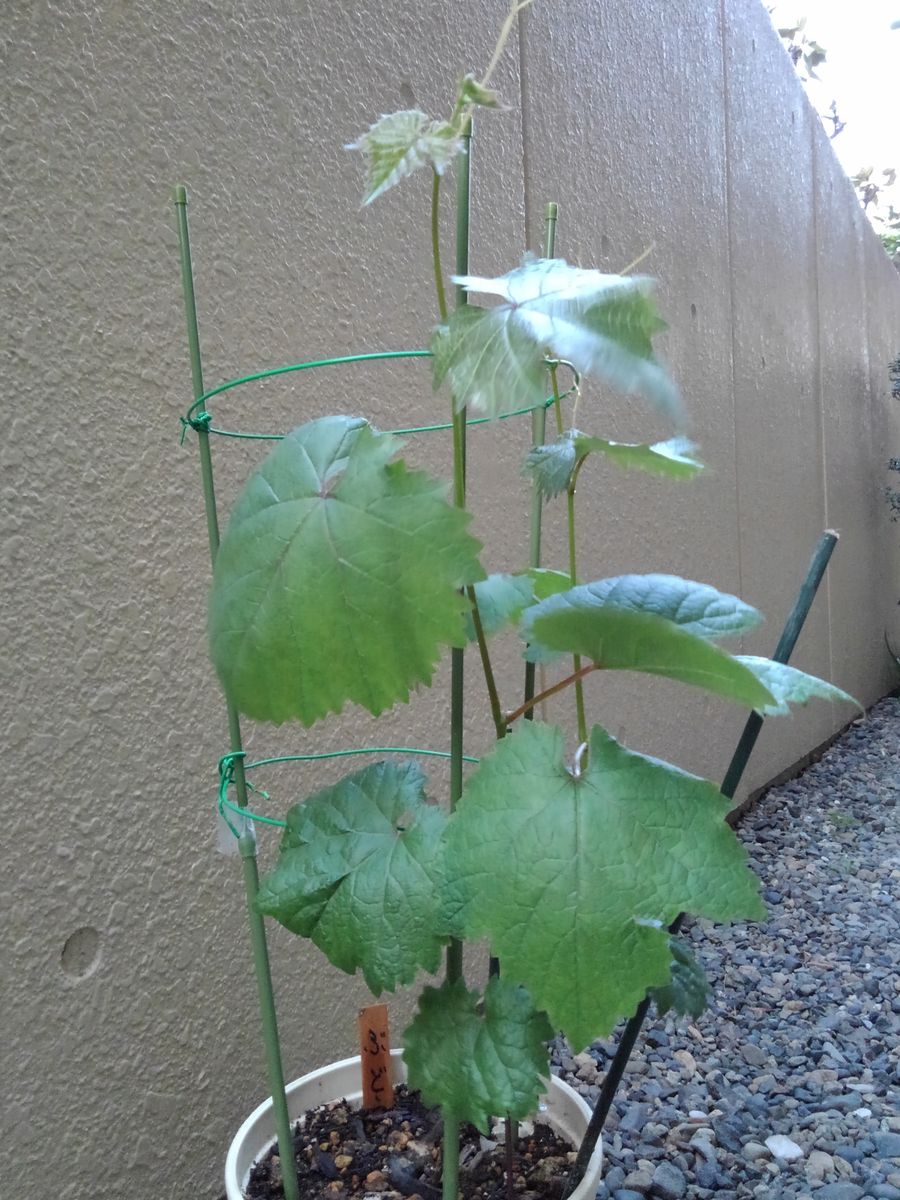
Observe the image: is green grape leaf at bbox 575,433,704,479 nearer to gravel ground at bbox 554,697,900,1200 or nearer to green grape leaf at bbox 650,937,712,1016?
green grape leaf at bbox 650,937,712,1016

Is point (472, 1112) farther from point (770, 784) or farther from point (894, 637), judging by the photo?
point (894, 637)

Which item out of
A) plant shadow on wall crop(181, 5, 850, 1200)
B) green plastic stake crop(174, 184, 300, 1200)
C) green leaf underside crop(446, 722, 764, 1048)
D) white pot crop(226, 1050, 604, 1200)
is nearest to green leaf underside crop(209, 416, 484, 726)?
plant shadow on wall crop(181, 5, 850, 1200)

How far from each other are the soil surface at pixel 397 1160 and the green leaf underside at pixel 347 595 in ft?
1.85

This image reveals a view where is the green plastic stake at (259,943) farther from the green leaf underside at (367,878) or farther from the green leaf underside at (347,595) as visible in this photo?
the green leaf underside at (347,595)

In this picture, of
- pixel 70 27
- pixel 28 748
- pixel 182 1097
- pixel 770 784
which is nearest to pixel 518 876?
pixel 28 748

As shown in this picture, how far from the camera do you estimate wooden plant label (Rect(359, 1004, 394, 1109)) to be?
921 millimetres

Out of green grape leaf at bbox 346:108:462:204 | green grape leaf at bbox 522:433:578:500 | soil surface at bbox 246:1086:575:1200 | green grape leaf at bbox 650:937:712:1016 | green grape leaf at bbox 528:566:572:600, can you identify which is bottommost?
soil surface at bbox 246:1086:575:1200

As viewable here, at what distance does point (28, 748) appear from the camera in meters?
0.90

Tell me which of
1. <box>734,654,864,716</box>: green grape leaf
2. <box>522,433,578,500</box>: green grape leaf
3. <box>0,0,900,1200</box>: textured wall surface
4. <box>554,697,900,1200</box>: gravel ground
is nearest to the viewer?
<box>734,654,864,716</box>: green grape leaf

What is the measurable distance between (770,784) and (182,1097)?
2.62 m

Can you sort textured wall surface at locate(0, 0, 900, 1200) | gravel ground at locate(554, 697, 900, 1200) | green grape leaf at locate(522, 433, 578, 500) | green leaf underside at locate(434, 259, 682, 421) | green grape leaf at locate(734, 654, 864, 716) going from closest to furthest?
green leaf underside at locate(434, 259, 682, 421) < green grape leaf at locate(734, 654, 864, 716) < green grape leaf at locate(522, 433, 578, 500) < textured wall surface at locate(0, 0, 900, 1200) < gravel ground at locate(554, 697, 900, 1200)

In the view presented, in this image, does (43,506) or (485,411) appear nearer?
(485,411)

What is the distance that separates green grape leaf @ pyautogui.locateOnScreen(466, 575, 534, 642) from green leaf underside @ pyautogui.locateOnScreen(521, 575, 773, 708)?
6 cm

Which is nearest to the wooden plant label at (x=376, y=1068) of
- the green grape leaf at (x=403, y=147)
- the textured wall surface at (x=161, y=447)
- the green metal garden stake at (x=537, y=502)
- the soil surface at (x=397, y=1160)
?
the soil surface at (x=397, y=1160)
